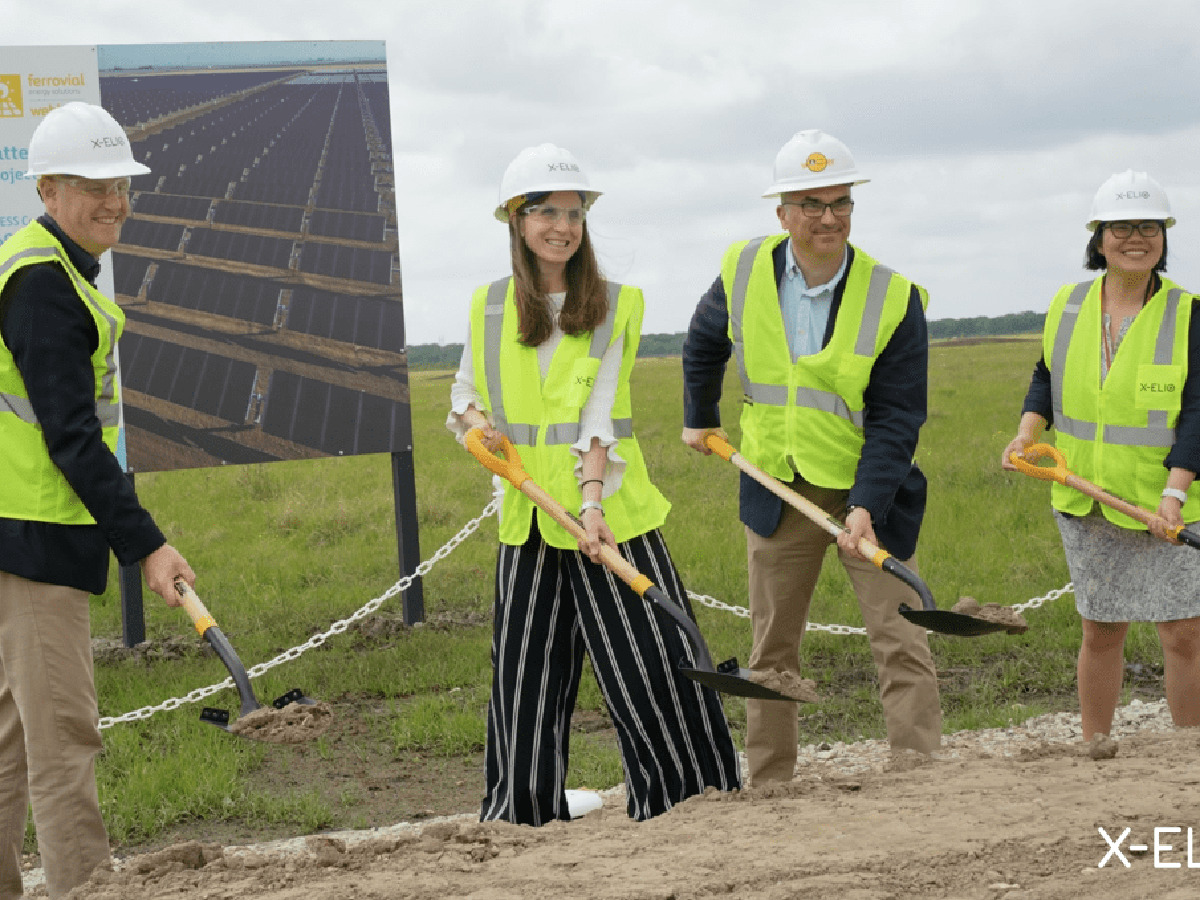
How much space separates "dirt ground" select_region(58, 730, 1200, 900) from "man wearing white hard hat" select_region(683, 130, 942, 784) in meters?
0.61

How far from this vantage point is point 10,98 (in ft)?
23.0

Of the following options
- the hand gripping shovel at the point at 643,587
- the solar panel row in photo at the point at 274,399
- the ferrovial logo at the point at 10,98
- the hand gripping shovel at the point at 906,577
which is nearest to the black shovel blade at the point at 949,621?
the hand gripping shovel at the point at 906,577

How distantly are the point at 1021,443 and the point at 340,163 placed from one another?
4.30 metres

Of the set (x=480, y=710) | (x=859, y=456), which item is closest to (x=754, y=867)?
(x=859, y=456)

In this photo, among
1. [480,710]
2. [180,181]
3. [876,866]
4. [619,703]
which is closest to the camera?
[876,866]

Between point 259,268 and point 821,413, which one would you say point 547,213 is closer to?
point 821,413

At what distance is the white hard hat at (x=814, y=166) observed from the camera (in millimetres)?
4070

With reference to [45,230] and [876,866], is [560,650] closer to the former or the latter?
[876,866]

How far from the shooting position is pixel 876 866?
2945mm

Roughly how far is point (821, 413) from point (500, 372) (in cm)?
101

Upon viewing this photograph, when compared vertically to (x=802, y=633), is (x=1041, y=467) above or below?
above

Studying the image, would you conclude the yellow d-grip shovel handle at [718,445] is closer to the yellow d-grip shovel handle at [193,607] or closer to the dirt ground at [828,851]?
the dirt ground at [828,851]

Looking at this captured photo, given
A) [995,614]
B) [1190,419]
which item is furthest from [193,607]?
[1190,419]

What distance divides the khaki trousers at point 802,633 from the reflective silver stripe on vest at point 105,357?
1.95 m
